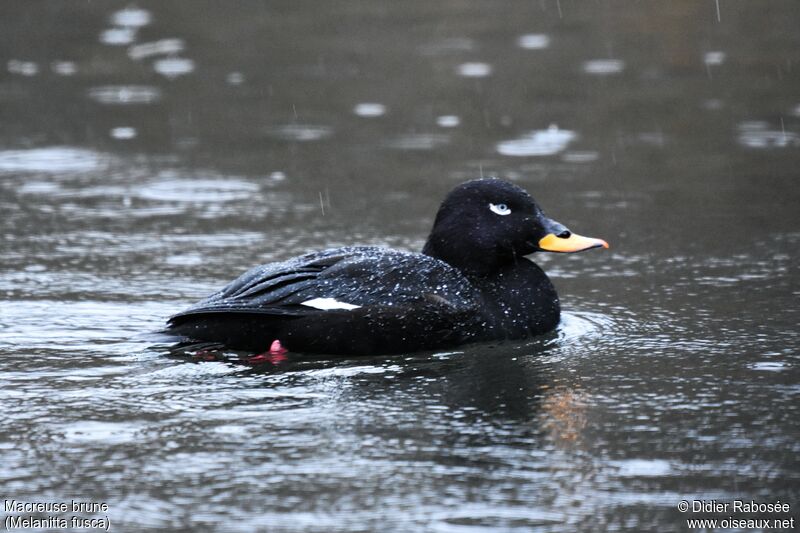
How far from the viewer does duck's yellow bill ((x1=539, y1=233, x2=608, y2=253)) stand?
21.0 feet

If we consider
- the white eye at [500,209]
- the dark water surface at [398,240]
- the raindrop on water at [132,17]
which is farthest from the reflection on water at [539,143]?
the raindrop on water at [132,17]

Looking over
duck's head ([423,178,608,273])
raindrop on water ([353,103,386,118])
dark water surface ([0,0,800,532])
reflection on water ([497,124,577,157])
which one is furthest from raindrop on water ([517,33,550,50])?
duck's head ([423,178,608,273])

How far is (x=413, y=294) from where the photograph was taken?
597 centimetres

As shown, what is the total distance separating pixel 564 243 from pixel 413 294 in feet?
3.05

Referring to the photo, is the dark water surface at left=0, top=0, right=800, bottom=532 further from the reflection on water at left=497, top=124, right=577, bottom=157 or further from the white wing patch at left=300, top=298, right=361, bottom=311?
the white wing patch at left=300, top=298, right=361, bottom=311

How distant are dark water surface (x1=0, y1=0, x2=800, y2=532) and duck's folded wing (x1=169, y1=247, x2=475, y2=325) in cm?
26

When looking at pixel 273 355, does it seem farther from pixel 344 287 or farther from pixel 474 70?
pixel 474 70

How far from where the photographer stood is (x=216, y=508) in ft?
13.8

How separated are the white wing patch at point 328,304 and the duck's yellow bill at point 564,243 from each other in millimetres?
1116

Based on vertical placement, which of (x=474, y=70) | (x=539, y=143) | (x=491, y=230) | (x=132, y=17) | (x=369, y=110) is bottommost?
(x=491, y=230)

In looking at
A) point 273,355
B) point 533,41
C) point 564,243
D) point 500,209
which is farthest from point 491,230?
point 533,41

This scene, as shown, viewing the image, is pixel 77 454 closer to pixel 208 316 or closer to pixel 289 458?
pixel 289 458

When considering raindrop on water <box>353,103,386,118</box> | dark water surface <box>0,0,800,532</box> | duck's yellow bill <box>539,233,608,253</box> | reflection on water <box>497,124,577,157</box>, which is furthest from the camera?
raindrop on water <box>353,103,386,118</box>

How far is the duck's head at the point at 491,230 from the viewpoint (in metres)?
6.47
